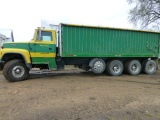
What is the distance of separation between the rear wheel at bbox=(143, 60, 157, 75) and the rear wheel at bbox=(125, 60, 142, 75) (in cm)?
47

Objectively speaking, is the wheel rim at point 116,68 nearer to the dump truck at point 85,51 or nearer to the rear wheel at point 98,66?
the dump truck at point 85,51

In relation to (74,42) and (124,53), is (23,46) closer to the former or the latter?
(74,42)

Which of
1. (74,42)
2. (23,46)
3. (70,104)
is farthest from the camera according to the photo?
(74,42)

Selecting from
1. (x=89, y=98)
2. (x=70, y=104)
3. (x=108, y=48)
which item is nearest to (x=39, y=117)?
(x=70, y=104)

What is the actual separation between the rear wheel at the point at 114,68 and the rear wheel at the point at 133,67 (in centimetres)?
55

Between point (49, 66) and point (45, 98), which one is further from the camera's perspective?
point (49, 66)

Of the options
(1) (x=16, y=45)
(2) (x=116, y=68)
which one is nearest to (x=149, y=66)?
(2) (x=116, y=68)

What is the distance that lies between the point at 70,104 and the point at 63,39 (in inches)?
204

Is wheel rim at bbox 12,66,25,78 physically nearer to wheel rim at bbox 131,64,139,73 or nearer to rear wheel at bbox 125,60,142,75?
rear wheel at bbox 125,60,142,75

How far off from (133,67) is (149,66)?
1.39 metres

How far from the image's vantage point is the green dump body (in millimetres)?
11438

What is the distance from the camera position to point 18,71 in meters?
10.5

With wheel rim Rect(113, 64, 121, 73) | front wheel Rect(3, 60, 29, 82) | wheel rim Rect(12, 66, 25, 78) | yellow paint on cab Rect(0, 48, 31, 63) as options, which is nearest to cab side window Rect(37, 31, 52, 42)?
yellow paint on cab Rect(0, 48, 31, 63)

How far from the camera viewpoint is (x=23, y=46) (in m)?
10.6
